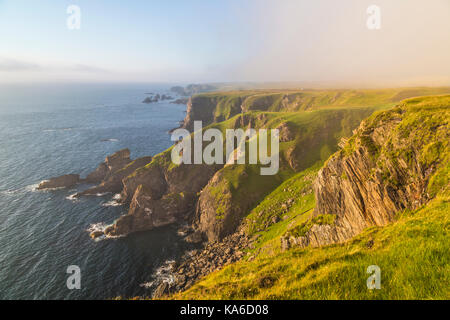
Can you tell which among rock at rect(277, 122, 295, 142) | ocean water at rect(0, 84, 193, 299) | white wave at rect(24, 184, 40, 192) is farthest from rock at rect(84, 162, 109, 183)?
rock at rect(277, 122, 295, 142)

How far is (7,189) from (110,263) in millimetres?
67841

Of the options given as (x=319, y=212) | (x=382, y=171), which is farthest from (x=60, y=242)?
(x=382, y=171)

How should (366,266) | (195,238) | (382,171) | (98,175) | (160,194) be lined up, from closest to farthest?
1. (366,266)
2. (382,171)
3. (195,238)
4. (160,194)
5. (98,175)

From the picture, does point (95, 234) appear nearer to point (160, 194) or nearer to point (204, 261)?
point (160, 194)

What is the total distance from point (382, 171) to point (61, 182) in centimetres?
11119

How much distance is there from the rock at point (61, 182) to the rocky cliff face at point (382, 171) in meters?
97.9

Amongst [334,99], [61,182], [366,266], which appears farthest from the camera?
[334,99]

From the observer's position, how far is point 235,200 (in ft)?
215

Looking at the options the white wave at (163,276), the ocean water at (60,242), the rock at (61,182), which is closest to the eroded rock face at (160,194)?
the ocean water at (60,242)

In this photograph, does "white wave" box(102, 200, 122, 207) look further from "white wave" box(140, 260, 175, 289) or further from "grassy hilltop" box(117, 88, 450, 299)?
"white wave" box(140, 260, 175, 289)

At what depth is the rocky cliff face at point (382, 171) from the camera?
1777 centimetres

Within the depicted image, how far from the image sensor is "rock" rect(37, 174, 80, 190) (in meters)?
84.2

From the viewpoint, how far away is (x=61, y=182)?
87312 millimetres
